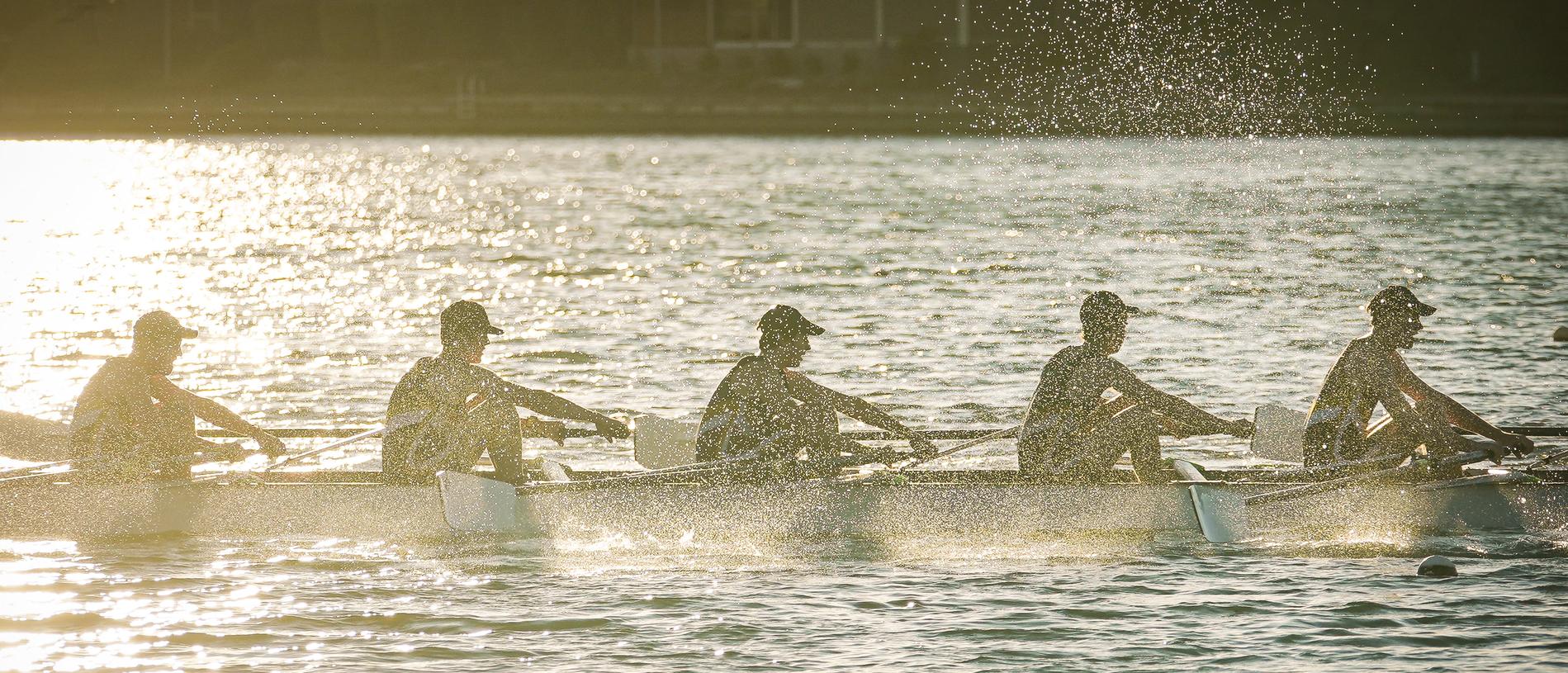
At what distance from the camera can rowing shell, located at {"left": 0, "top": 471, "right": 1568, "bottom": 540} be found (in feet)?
→ 43.4

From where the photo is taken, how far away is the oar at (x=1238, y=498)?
13016 mm

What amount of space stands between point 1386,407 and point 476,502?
593 cm

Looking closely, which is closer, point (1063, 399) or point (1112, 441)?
point (1063, 399)

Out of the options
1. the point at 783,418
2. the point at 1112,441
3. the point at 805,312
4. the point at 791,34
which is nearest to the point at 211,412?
the point at 783,418

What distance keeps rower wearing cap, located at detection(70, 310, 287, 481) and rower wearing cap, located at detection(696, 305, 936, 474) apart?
307cm

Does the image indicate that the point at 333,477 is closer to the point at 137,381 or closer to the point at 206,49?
the point at 137,381

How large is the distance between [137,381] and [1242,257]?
27.5 metres

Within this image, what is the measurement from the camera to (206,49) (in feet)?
244

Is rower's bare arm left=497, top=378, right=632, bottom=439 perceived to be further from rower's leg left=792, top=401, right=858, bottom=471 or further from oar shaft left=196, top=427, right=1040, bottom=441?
rower's leg left=792, top=401, right=858, bottom=471

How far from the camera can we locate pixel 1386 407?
13.3 m

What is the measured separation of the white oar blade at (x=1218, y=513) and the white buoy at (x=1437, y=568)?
3.69 feet

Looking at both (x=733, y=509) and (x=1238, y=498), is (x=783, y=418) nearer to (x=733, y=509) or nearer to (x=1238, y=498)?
(x=733, y=509)

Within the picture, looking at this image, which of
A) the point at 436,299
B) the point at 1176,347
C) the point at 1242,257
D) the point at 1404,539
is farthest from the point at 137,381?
the point at 1242,257

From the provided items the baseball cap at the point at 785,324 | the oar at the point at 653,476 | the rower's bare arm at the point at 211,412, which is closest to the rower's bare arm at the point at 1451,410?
the baseball cap at the point at 785,324
